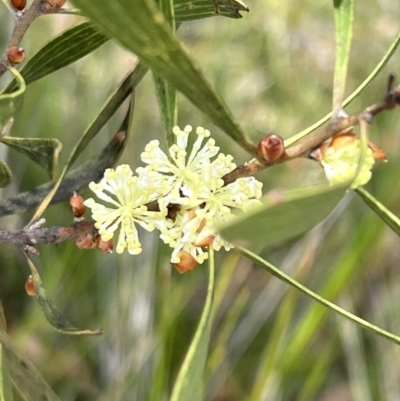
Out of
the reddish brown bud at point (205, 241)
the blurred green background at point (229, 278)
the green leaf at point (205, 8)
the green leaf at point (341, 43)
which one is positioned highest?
the green leaf at point (205, 8)

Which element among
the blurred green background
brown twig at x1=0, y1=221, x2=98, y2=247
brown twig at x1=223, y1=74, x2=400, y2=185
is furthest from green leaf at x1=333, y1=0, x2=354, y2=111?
the blurred green background

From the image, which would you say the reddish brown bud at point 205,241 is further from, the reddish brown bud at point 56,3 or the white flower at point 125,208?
the reddish brown bud at point 56,3

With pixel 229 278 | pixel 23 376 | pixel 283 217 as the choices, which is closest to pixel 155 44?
pixel 283 217

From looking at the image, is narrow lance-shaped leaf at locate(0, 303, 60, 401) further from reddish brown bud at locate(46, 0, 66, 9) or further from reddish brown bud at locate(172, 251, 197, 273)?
reddish brown bud at locate(46, 0, 66, 9)

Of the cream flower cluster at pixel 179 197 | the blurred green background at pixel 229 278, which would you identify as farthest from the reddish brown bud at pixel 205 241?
the blurred green background at pixel 229 278

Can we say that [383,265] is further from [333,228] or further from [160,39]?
[160,39]

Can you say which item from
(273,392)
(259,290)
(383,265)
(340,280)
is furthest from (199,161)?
(383,265)

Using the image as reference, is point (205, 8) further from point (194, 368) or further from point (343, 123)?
point (194, 368)
